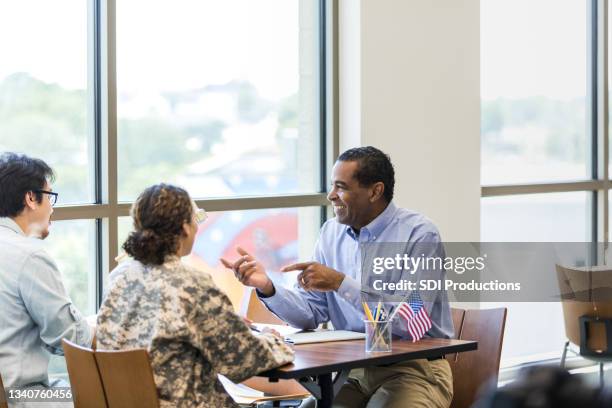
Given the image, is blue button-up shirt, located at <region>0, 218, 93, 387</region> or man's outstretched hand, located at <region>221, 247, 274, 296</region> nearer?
blue button-up shirt, located at <region>0, 218, 93, 387</region>

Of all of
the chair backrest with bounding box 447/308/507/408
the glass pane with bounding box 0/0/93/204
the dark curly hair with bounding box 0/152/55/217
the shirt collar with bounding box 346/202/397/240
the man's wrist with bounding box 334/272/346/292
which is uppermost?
the glass pane with bounding box 0/0/93/204

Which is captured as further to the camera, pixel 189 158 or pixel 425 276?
pixel 189 158

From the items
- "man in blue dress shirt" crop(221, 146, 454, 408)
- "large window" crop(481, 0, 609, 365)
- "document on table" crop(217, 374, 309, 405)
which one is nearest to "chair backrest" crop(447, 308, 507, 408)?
"man in blue dress shirt" crop(221, 146, 454, 408)

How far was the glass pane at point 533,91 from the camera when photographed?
6016 mm

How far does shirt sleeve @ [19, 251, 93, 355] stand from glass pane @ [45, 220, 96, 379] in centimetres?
111

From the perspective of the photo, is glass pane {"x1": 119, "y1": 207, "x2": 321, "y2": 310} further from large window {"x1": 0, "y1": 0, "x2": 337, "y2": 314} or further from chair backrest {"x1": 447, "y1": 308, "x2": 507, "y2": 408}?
chair backrest {"x1": 447, "y1": 308, "x2": 507, "y2": 408}

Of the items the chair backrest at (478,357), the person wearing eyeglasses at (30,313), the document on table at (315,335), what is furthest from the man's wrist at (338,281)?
the person wearing eyeglasses at (30,313)

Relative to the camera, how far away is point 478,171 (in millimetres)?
5539

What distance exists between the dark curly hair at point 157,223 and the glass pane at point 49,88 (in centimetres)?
149

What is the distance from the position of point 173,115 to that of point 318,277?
1.59 meters

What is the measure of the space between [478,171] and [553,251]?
4.19 feet

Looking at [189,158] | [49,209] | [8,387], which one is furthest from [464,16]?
[8,387]

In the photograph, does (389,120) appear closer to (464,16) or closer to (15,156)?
(464,16)

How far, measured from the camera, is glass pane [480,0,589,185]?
19.7 feet
